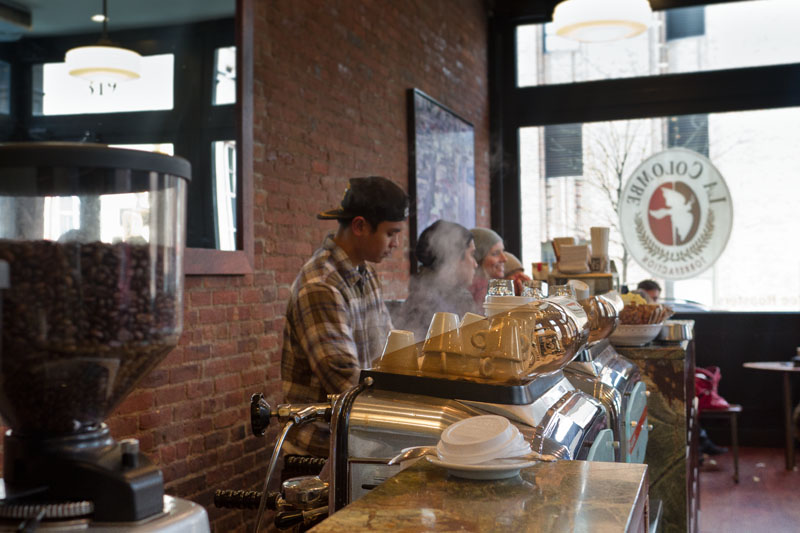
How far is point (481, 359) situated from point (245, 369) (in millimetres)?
2017

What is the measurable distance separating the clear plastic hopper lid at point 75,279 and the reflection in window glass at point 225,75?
228 cm

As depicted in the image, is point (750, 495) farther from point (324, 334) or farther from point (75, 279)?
point (75, 279)

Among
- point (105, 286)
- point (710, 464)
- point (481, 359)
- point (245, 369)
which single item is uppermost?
point (105, 286)

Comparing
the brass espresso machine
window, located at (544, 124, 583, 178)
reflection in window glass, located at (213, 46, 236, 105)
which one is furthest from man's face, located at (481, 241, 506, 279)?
window, located at (544, 124, 583, 178)

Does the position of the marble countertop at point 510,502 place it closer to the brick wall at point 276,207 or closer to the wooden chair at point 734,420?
the brick wall at point 276,207

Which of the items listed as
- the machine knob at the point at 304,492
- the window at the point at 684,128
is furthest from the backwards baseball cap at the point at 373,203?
the window at the point at 684,128

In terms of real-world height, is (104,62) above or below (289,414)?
above

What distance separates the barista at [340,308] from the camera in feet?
7.36

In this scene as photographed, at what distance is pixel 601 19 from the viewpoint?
4.45 meters

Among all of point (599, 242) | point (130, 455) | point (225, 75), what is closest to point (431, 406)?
point (130, 455)

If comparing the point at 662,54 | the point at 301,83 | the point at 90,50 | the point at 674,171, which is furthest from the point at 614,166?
the point at 90,50

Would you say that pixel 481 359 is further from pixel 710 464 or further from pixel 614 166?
pixel 614 166

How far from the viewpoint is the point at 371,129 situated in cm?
481

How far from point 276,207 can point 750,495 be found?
3.55 m
